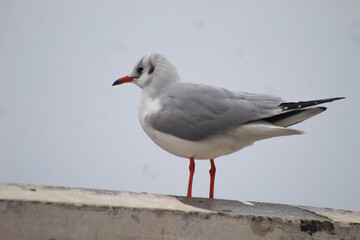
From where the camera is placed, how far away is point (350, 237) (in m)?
2.44

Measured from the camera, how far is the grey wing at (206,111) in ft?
10.1

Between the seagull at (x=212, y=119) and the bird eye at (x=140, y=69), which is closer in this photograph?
the seagull at (x=212, y=119)

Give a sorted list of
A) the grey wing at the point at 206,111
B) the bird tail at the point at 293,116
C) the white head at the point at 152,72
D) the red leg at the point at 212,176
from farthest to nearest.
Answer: the white head at the point at 152,72
the red leg at the point at 212,176
the grey wing at the point at 206,111
the bird tail at the point at 293,116

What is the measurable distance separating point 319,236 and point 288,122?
0.89 m

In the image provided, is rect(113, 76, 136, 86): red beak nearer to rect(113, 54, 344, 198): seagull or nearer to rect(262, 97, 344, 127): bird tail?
rect(113, 54, 344, 198): seagull

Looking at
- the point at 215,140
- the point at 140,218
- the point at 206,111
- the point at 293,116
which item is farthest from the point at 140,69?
the point at 140,218

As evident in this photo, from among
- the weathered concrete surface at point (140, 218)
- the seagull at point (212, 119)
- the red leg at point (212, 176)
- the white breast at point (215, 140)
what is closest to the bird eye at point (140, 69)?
the seagull at point (212, 119)

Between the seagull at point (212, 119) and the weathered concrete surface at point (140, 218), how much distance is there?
1.95ft

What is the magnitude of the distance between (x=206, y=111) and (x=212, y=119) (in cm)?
8

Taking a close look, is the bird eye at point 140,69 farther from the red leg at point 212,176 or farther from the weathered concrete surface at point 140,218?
the weathered concrete surface at point 140,218

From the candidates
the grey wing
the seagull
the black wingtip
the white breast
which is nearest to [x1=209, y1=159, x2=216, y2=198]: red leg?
the seagull

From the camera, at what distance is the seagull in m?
3.01

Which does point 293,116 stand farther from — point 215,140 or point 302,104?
point 215,140

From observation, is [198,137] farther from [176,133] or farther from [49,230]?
[49,230]
